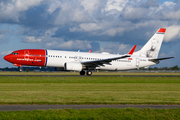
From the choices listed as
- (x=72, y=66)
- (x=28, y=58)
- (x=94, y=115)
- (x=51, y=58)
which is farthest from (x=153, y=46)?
(x=94, y=115)

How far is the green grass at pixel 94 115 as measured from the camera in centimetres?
1043

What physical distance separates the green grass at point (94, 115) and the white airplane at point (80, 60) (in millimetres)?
32930

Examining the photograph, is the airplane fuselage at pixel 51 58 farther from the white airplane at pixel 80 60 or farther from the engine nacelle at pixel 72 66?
the engine nacelle at pixel 72 66

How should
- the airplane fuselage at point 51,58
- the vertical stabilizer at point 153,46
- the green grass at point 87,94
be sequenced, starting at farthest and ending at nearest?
the vertical stabilizer at point 153,46
the airplane fuselage at point 51,58
the green grass at point 87,94

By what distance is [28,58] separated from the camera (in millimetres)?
43344

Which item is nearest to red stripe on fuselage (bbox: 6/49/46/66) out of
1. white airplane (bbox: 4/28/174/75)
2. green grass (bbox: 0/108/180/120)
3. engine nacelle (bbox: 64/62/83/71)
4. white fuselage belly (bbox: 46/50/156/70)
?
white airplane (bbox: 4/28/174/75)

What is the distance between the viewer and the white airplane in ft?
144

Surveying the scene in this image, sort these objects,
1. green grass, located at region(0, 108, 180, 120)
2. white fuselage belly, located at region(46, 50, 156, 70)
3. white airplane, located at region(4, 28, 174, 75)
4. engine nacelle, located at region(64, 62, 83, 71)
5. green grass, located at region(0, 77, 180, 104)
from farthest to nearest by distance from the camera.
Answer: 1. white fuselage belly, located at region(46, 50, 156, 70)
2. engine nacelle, located at region(64, 62, 83, 71)
3. white airplane, located at region(4, 28, 174, 75)
4. green grass, located at region(0, 77, 180, 104)
5. green grass, located at region(0, 108, 180, 120)

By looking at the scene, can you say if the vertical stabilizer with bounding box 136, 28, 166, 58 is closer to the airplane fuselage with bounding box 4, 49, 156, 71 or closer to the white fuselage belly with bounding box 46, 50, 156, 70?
the white fuselage belly with bounding box 46, 50, 156, 70

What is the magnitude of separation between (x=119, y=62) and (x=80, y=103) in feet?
122

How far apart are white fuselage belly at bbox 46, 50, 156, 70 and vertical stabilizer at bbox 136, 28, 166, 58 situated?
257 centimetres

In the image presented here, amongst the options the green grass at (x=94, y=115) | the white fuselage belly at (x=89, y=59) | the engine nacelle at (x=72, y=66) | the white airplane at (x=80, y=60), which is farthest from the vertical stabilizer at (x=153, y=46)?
the green grass at (x=94, y=115)

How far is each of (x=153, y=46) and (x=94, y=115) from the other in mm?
47617

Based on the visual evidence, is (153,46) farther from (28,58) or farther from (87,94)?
(87,94)
